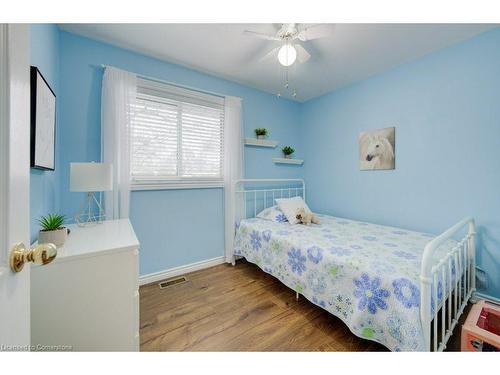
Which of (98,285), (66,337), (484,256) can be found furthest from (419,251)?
(66,337)

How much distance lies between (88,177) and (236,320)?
1.54 metres

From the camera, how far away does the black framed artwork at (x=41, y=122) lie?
3.58 ft

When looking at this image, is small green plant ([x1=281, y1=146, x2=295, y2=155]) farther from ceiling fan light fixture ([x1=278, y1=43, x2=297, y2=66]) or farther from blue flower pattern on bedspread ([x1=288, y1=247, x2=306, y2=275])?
blue flower pattern on bedspread ([x1=288, y1=247, x2=306, y2=275])

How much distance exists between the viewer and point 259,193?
117 inches

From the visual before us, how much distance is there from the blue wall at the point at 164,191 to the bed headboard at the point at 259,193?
Answer: 16 centimetres

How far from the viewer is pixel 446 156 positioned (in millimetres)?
1959

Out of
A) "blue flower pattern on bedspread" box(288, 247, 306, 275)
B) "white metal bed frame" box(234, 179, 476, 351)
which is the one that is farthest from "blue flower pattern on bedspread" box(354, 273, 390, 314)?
"blue flower pattern on bedspread" box(288, 247, 306, 275)

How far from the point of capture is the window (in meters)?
2.10

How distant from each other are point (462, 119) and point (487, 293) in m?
1.59

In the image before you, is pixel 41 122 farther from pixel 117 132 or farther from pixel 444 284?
pixel 444 284

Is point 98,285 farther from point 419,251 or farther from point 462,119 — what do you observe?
point 462,119

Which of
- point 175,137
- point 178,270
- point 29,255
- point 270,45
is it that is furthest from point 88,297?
point 270,45

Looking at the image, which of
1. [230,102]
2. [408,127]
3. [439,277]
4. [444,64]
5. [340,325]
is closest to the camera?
[439,277]

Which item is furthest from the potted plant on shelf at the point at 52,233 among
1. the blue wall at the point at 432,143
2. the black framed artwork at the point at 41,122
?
the blue wall at the point at 432,143
